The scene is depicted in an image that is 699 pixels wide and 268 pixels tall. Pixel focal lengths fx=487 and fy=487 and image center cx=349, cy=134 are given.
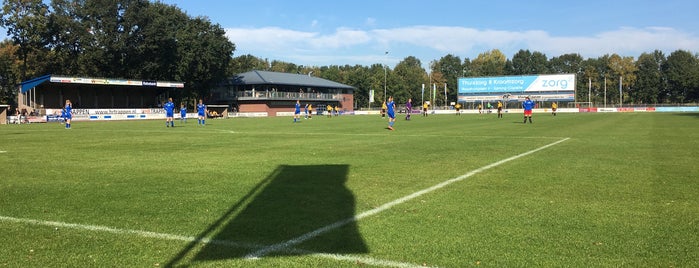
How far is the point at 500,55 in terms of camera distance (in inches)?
6772

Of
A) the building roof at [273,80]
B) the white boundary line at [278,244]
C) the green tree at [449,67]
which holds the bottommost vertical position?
the white boundary line at [278,244]

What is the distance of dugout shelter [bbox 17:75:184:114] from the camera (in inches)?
2131

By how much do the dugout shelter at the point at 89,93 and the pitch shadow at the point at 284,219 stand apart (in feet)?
176

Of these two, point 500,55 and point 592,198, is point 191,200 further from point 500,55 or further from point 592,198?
point 500,55

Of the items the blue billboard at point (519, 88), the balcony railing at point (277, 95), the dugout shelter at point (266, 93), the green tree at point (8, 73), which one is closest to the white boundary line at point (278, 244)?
the green tree at point (8, 73)

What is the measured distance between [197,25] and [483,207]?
75216 mm

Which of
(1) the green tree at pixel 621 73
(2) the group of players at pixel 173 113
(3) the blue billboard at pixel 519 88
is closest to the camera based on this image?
(2) the group of players at pixel 173 113

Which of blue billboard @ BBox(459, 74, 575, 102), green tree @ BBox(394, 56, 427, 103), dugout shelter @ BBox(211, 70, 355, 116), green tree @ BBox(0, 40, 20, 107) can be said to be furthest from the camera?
green tree @ BBox(394, 56, 427, 103)

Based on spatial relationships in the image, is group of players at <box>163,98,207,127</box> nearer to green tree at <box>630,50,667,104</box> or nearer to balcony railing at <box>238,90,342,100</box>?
balcony railing at <box>238,90,342,100</box>

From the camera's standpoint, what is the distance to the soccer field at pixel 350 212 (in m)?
4.55

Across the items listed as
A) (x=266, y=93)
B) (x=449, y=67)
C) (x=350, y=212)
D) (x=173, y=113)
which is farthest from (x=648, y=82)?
(x=350, y=212)

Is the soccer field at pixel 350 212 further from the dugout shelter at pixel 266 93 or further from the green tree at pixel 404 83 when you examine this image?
the green tree at pixel 404 83

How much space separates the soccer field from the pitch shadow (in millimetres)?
22

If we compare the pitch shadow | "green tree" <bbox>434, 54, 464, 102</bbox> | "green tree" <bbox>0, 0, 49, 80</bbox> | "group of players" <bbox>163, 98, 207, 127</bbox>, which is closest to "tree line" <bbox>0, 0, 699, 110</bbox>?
"green tree" <bbox>0, 0, 49, 80</bbox>
